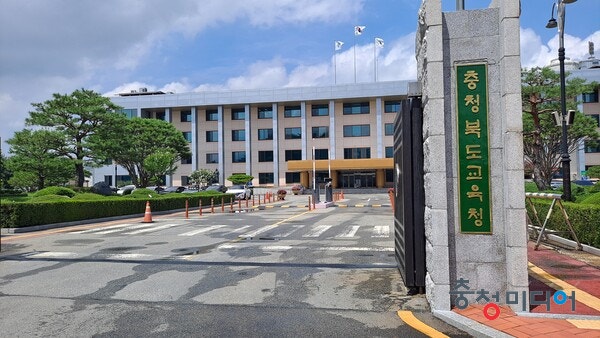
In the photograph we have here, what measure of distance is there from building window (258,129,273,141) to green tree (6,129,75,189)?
131ft

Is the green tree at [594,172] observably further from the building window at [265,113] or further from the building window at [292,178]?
the building window at [265,113]

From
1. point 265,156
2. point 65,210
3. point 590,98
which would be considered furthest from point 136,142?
point 590,98

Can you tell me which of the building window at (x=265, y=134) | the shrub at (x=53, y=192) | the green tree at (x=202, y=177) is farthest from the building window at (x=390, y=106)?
the shrub at (x=53, y=192)

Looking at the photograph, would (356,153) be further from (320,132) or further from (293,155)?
(293,155)

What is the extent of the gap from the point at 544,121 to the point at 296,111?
41.9 meters

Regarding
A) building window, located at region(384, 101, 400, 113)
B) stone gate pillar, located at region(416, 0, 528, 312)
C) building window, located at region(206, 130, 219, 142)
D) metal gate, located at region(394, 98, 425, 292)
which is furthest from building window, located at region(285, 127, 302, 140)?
stone gate pillar, located at region(416, 0, 528, 312)

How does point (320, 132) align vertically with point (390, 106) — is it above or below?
below

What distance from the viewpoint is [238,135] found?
69.7 m

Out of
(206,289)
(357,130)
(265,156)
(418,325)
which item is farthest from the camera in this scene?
(265,156)

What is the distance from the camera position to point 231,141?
6969 centimetres

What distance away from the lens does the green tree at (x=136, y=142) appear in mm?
33112

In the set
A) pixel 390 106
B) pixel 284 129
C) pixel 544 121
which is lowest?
pixel 544 121

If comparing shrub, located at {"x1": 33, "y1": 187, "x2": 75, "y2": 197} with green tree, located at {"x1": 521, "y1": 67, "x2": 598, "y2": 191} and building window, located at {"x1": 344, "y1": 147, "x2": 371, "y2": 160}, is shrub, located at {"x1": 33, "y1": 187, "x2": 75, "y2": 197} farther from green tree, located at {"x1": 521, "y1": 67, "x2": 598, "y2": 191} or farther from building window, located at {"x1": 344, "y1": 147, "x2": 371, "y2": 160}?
building window, located at {"x1": 344, "y1": 147, "x2": 371, "y2": 160}

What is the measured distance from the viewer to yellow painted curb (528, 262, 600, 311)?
18.1 ft
